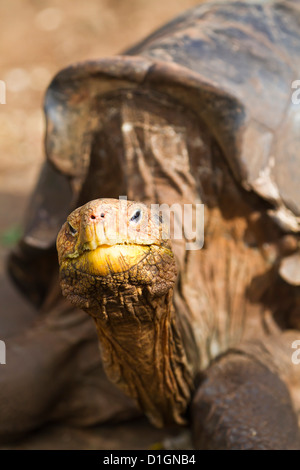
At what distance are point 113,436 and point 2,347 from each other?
0.67 metres

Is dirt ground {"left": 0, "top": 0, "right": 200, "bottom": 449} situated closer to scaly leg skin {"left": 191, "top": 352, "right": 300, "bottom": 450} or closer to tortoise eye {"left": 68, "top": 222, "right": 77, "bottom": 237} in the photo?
scaly leg skin {"left": 191, "top": 352, "right": 300, "bottom": 450}

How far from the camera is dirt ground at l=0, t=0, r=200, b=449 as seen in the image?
249 inches

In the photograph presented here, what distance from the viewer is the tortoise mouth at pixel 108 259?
1.85m

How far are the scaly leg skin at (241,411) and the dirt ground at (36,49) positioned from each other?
287cm

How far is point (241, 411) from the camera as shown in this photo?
248 centimetres

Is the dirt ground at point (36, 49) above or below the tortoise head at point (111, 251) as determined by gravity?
below

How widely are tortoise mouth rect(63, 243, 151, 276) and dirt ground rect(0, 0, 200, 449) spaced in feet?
10.8

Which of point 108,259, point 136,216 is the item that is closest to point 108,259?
point 108,259

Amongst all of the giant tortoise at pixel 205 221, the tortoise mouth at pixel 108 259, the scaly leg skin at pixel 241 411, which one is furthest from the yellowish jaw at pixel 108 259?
the scaly leg skin at pixel 241 411

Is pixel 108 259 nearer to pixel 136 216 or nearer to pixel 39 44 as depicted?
pixel 136 216

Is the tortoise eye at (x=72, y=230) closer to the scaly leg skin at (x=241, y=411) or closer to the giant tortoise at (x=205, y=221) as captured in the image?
the giant tortoise at (x=205, y=221)

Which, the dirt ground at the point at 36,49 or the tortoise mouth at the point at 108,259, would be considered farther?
the dirt ground at the point at 36,49

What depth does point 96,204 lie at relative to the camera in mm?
1870

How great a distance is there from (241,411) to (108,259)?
985mm
